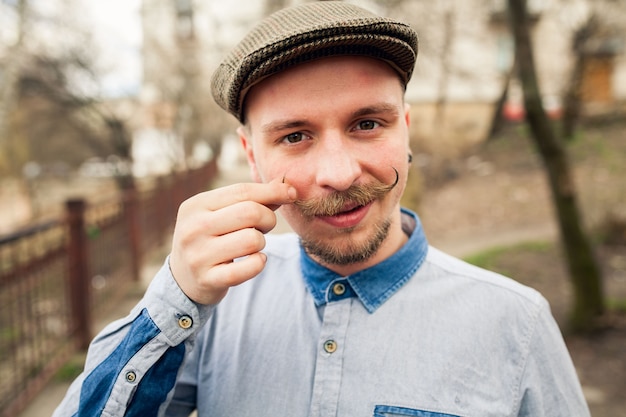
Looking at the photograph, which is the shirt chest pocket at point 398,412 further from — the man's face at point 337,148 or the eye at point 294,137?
the eye at point 294,137

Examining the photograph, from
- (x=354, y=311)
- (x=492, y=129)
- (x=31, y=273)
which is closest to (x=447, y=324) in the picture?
(x=354, y=311)

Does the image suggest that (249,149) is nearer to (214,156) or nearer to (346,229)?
(346,229)

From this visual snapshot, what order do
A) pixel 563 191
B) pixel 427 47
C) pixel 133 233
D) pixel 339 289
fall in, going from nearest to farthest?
1. pixel 339 289
2. pixel 563 191
3. pixel 133 233
4. pixel 427 47

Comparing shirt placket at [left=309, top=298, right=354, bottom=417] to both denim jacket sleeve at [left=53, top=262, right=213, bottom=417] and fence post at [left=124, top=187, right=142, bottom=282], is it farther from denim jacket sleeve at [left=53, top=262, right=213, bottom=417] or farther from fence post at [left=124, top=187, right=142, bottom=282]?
fence post at [left=124, top=187, right=142, bottom=282]

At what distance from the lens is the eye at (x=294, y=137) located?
140 cm

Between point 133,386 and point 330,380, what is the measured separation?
0.51 m

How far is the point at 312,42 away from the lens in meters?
1.28

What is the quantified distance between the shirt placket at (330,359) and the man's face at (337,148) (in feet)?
0.47

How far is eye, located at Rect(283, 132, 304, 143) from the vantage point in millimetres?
1398

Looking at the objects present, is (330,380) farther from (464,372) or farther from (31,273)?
(31,273)

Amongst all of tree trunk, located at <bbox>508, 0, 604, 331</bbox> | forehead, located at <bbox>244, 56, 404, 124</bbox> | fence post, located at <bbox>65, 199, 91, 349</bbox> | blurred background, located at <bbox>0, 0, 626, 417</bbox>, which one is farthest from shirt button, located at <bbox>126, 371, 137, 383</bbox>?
tree trunk, located at <bbox>508, 0, 604, 331</bbox>

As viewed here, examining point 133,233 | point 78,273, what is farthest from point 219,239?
point 133,233

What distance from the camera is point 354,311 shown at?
4.79 feet

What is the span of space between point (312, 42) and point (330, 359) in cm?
84
